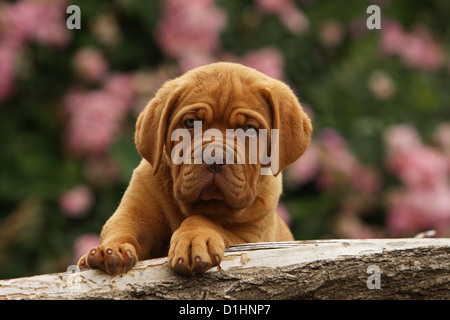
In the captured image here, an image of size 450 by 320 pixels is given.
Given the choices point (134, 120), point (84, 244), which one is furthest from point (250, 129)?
point (134, 120)

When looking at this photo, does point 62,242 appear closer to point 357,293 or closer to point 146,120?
point 146,120

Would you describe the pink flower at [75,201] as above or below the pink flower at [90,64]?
below

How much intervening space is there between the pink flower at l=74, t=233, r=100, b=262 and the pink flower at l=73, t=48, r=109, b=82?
165cm

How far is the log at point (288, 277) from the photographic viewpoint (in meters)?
3.78

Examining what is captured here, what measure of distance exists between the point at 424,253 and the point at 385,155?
3803 mm

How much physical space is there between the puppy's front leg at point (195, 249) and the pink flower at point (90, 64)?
3.61 m

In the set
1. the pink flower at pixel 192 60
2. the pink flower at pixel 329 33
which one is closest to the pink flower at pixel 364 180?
the pink flower at pixel 329 33

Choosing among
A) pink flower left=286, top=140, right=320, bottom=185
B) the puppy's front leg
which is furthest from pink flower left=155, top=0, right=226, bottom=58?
the puppy's front leg

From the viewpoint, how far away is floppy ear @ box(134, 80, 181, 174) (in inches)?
173

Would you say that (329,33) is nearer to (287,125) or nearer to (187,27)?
(187,27)

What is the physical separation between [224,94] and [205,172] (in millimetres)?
509

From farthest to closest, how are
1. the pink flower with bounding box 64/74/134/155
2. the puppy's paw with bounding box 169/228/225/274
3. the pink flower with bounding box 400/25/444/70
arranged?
the pink flower with bounding box 400/25/444/70 → the pink flower with bounding box 64/74/134/155 → the puppy's paw with bounding box 169/228/225/274

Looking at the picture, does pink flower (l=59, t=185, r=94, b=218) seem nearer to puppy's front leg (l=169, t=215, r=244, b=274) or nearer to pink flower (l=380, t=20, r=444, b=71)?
puppy's front leg (l=169, t=215, r=244, b=274)

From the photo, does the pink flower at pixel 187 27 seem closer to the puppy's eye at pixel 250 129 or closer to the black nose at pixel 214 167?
the puppy's eye at pixel 250 129
